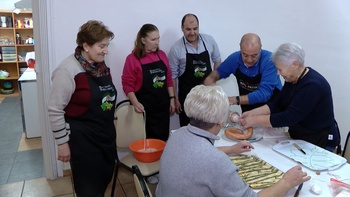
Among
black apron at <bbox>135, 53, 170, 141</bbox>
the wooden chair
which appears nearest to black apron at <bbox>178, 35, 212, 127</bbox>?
black apron at <bbox>135, 53, 170, 141</bbox>

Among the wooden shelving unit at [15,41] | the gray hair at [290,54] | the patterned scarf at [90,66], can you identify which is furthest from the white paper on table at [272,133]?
the wooden shelving unit at [15,41]

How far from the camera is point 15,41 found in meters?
5.95

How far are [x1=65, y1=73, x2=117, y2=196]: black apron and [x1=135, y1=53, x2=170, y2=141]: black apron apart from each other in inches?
28.3

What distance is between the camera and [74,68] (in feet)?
5.33

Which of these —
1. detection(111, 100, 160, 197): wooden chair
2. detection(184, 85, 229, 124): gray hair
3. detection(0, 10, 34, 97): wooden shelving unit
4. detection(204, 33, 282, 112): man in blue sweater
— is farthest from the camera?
detection(0, 10, 34, 97): wooden shelving unit

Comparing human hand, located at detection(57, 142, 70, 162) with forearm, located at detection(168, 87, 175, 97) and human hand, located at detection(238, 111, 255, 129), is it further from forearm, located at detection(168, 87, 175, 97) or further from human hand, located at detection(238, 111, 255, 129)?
forearm, located at detection(168, 87, 175, 97)

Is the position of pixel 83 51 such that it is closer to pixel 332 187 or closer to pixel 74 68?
pixel 74 68

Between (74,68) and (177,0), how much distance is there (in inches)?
60.3

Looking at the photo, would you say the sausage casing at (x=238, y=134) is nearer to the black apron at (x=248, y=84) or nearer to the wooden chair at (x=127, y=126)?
the black apron at (x=248, y=84)

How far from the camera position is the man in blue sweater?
6.82 feet

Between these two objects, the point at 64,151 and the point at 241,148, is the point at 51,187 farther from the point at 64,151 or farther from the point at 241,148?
the point at 241,148

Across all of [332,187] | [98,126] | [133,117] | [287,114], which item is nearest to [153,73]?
[133,117]

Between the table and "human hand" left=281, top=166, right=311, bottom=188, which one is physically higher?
"human hand" left=281, top=166, right=311, bottom=188

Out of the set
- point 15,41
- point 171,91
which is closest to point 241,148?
point 171,91
